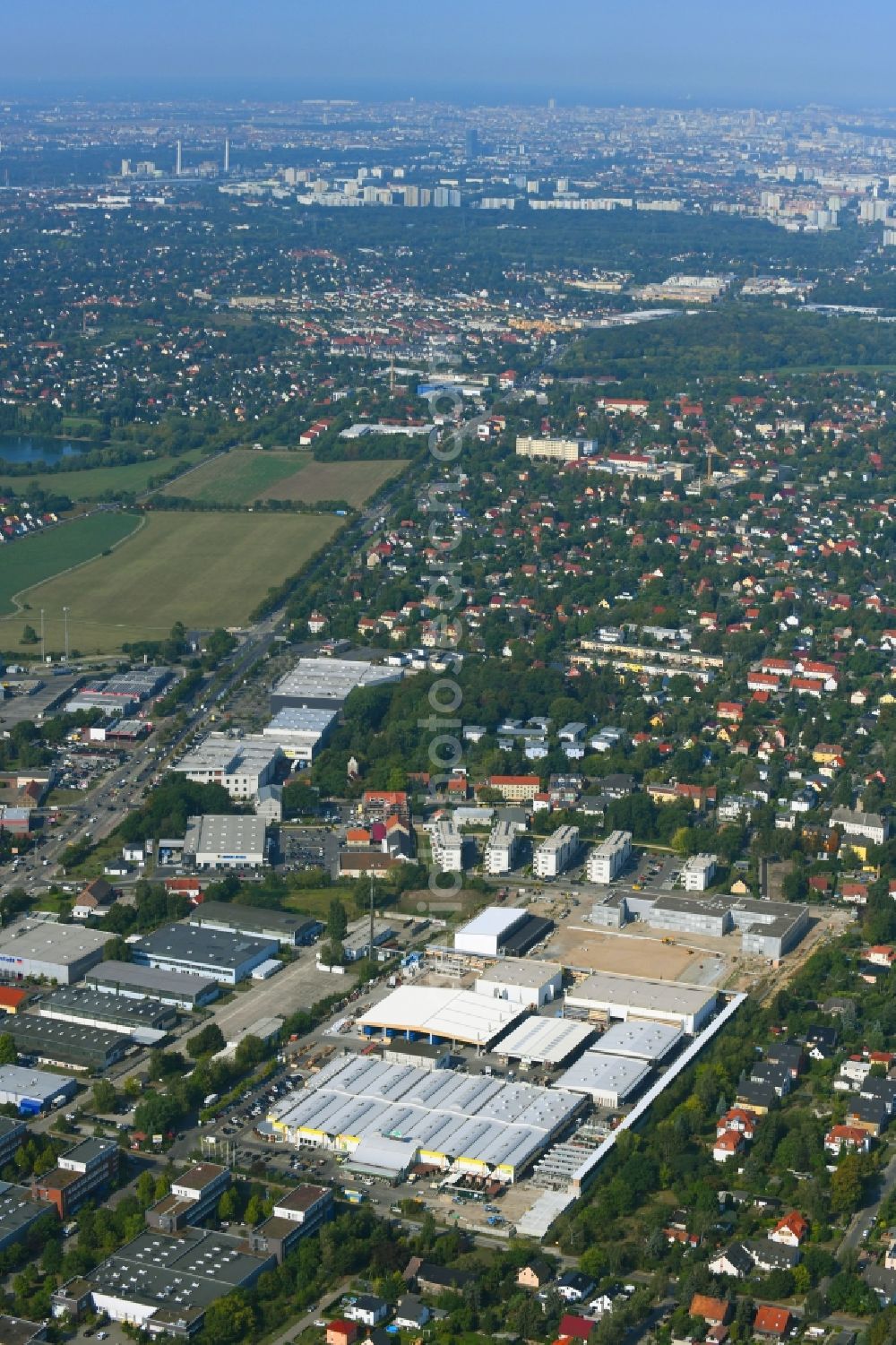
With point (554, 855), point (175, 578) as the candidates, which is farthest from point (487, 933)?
point (175, 578)

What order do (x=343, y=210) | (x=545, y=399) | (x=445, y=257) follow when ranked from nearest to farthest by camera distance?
(x=545, y=399) → (x=445, y=257) → (x=343, y=210)

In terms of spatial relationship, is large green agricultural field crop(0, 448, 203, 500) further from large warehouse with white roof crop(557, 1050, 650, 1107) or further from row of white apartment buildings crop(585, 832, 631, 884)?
large warehouse with white roof crop(557, 1050, 650, 1107)

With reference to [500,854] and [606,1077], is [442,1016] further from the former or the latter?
[500,854]

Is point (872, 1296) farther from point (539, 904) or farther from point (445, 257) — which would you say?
point (445, 257)

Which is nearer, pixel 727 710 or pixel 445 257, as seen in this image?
pixel 727 710

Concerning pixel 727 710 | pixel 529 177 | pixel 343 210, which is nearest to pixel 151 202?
pixel 343 210

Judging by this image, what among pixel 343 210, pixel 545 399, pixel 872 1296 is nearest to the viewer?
pixel 872 1296

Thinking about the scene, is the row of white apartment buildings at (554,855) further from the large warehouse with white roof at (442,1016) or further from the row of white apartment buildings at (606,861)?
the large warehouse with white roof at (442,1016)
